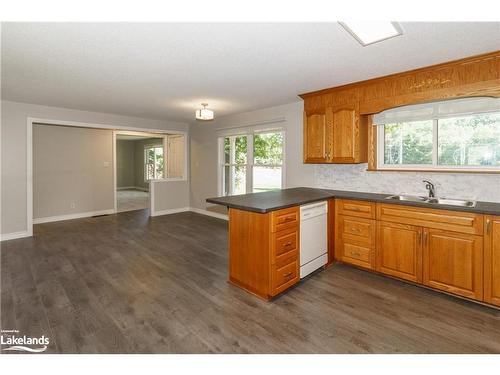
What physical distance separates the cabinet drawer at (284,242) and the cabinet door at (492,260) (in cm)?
169

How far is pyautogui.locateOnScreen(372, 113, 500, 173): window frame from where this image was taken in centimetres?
Result: 285

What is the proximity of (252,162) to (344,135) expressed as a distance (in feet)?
7.54

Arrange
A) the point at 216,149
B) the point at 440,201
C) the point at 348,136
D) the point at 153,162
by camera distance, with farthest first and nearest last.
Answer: the point at 153,162 < the point at 216,149 < the point at 348,136 < the point at 440,201

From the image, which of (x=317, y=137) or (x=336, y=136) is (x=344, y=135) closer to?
(x=336, y=136)

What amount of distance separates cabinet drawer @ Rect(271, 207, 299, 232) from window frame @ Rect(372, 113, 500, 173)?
1.61 m

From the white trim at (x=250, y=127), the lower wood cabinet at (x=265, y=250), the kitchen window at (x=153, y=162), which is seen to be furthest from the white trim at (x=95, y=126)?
the kitchen window at (x=153, y=162)

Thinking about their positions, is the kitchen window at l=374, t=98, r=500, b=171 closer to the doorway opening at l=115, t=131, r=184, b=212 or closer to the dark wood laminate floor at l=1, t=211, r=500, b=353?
the dark wood laminate floor at l=1, t=211, r=500, b=353

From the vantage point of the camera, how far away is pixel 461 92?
267 cm

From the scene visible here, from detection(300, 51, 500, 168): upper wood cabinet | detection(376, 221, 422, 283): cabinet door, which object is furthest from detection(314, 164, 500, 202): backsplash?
detection(376, 221, 422, 283): cabinet door

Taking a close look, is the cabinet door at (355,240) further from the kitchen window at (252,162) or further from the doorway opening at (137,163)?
the doorway opening at (137,163)

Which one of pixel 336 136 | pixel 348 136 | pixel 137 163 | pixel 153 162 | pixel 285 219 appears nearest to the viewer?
pixel 285 219

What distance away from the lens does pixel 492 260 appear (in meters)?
2.32

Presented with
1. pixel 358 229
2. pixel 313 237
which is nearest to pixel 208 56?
pixel 313 237
